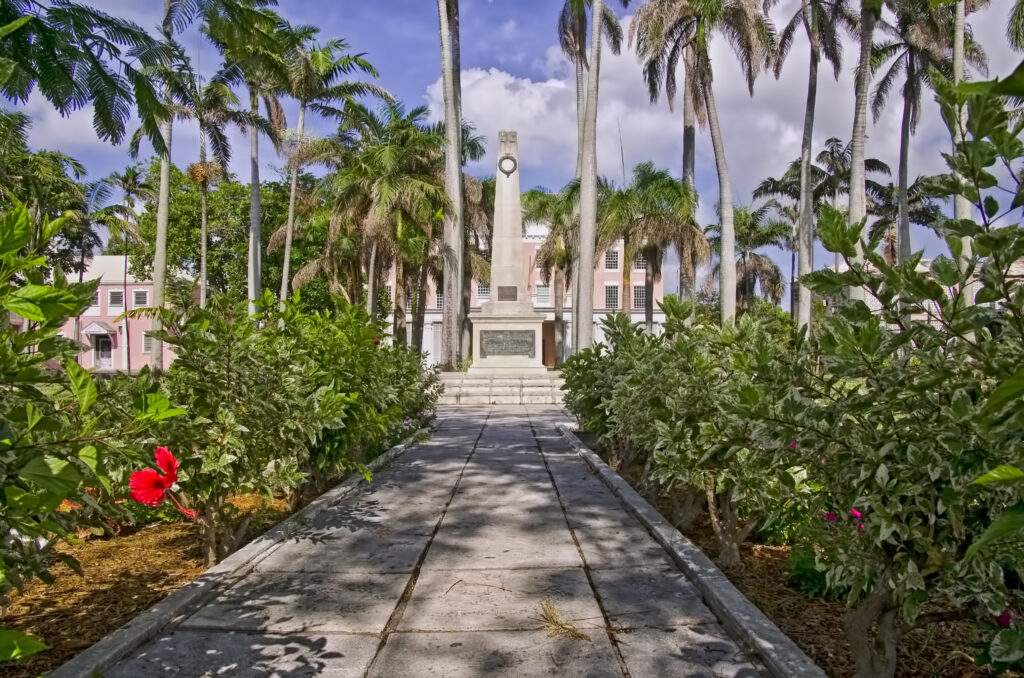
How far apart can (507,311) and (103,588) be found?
18.0m

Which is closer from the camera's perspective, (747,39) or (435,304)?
(747,39)

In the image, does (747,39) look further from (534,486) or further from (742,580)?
(742,580)

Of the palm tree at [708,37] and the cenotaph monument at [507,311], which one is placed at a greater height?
the palm tree at [708,37]

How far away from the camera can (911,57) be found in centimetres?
3036

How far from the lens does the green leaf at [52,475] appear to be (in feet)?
3.81

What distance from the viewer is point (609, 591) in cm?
371

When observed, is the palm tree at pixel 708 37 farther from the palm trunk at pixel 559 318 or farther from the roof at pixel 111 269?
the roof at pixel 111 269

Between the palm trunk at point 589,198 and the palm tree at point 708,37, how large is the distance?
12.3ft

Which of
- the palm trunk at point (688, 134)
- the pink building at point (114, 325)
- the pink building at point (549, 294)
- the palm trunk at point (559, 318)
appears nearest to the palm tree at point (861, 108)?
the palm trunk at point (688, 134)

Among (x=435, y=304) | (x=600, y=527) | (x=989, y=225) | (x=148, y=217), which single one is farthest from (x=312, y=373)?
(x=435, y=304)

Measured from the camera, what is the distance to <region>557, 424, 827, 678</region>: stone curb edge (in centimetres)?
272

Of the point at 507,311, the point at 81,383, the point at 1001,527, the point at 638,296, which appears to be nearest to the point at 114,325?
the point at 638,296

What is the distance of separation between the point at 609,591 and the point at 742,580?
0.80 meters

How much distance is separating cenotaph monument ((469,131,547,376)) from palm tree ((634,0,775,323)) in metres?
6.35
